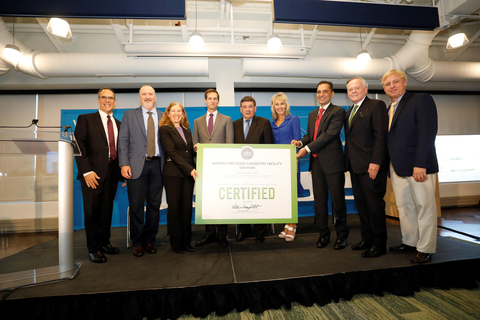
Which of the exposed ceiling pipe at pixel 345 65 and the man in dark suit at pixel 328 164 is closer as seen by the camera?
the man in dark suit at pixel 328 164

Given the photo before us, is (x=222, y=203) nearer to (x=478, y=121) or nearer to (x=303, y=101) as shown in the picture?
(x=303, y=101)

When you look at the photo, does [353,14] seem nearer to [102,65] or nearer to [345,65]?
[345,65]

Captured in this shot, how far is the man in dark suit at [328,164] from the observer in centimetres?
257

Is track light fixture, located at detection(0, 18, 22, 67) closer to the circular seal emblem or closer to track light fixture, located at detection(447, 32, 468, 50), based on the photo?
the circular seal emblem

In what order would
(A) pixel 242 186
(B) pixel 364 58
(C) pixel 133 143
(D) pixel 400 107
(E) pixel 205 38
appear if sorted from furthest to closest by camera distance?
1. (E) pixel 205 38
2. (B) pixel 364 58
3. (C) pixel 133 143
4. (A) pixel 242 186
5. (D) pixel 400 107

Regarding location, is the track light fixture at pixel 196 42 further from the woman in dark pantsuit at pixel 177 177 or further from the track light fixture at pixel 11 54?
the track light fixture at pixel 11 54

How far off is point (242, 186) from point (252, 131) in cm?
76

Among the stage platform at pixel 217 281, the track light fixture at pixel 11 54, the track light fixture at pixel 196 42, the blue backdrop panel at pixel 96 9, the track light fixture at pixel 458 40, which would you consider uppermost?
the track light fixture at pixel 458 40

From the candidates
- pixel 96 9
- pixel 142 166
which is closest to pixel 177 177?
pixel 142 166

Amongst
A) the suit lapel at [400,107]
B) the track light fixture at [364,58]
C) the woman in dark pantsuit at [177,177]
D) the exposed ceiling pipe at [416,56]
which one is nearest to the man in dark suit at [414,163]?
the suit lapel at [400,107]

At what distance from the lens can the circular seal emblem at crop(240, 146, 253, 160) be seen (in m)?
2.47

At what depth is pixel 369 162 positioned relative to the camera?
2.39 m

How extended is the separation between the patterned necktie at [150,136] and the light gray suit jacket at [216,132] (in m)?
0.48

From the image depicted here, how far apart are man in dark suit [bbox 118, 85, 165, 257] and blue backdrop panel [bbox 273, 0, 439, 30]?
6.33 ft
